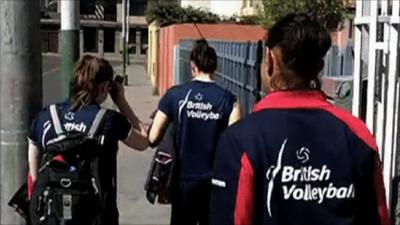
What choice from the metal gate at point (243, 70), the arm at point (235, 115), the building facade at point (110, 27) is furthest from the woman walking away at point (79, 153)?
the building facade at point (110, 27)

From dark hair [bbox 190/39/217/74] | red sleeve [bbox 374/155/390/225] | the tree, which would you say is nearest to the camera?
red sleeve [bbox 374/155/390/225]

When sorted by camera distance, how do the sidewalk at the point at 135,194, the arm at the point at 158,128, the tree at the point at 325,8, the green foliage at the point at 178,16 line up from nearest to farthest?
the arm at the point at 158,128 < the sidewalk at the point at 135,194 < the tree at the point at 325,8 < the green foliage at the point at 178,16

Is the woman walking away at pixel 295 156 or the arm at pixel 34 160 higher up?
the woman walking away at pixel 295 156

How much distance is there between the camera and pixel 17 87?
5.04 meters

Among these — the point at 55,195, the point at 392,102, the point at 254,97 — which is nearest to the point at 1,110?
the point at 55,195

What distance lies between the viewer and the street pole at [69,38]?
25.3ft

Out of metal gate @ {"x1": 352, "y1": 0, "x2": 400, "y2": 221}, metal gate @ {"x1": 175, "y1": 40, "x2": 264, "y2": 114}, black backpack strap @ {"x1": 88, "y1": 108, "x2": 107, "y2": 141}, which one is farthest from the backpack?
metal gate @ {"x1": 175, "y1": 40, "x2": 264, "y2": 114}

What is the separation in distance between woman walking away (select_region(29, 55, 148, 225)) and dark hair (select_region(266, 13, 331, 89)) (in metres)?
1.90

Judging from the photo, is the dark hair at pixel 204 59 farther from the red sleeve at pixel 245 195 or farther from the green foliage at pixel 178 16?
the green foliage at pixel 178 16

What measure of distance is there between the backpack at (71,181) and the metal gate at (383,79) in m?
1.43

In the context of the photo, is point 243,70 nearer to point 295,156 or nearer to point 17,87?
point 17,87

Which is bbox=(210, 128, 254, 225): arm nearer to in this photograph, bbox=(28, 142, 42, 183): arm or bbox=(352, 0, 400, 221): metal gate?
bbox=(352, 0, 400, 221): metal gate

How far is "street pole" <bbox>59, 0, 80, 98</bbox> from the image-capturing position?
7699 millimetres

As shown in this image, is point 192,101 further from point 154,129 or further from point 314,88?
point 314,88
